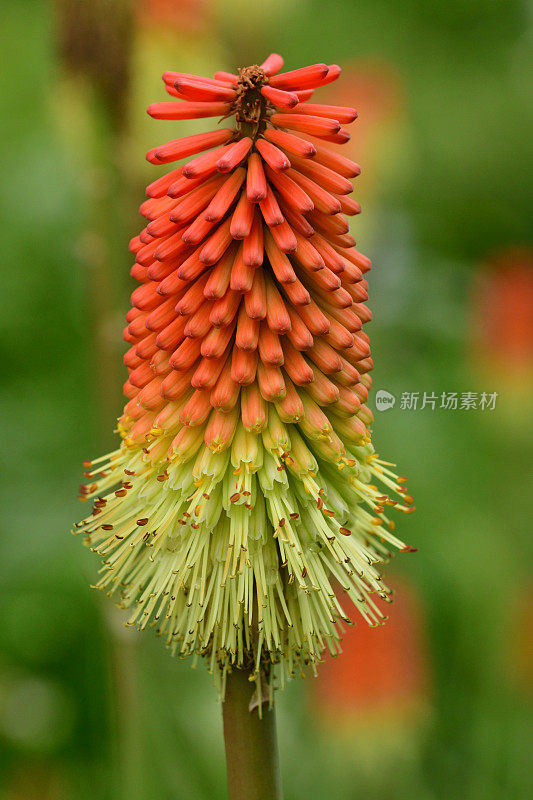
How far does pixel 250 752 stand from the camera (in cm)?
162

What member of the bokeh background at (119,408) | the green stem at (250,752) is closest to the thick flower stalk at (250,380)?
the green stem at (250,752)

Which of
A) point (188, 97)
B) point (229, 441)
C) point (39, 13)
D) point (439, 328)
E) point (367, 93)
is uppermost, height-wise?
point (39, 13)

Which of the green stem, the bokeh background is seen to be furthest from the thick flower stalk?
the bokeh background

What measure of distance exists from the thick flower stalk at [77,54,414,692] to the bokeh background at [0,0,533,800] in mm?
1245

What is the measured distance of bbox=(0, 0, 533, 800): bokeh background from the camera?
317 cm

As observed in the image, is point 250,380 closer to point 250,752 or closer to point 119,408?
point 250,752

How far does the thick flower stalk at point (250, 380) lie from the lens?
1615mm

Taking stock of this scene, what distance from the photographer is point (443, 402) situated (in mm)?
4125

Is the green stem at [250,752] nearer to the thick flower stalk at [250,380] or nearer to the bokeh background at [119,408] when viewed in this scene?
the thick flower stalk at [250,380]

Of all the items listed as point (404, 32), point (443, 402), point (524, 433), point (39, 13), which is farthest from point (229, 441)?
point (404, 32)

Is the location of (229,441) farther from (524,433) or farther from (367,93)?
(367,93)

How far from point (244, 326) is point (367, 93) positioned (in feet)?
12.8

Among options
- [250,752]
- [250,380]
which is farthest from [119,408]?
[250,752]

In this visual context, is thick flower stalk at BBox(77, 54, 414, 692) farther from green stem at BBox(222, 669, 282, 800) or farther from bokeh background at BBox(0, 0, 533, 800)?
bokeh background at BBox(0, 0, 533, 800)
